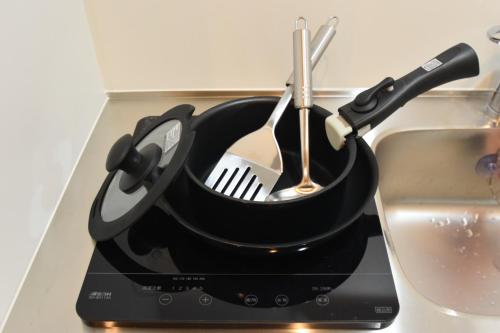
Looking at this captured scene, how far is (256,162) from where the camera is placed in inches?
24.5

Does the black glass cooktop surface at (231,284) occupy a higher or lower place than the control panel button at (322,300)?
higher

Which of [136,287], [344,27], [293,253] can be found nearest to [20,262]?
[136,287]

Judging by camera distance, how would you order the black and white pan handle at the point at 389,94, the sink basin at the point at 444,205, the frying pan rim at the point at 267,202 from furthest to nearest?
the sink basin at the point at 444,205, the black and white pan handle at the point at 389,94, the frying pan rim at the point at 267,202

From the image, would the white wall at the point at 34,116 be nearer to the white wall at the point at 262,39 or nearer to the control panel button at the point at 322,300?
the white wall at the point at 262,39

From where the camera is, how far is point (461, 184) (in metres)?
0.82

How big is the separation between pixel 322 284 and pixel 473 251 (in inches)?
15.5

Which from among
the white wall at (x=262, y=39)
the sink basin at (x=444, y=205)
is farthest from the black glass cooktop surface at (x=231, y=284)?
the white wall at (x=262, y=39)

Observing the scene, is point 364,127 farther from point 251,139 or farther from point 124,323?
point 124,323

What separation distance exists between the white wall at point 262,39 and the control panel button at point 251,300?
1.44 ft

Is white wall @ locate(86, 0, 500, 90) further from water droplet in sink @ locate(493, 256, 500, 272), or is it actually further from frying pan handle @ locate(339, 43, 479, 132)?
water droplet in sink @ locate(493, 256, 500, 272)

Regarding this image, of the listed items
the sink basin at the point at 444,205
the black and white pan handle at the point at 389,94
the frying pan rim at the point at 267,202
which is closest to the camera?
the frying pan rim at the point at 267,202

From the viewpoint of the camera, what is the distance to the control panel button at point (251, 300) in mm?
496

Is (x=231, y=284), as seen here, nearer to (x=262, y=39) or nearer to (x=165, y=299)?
(x=165, y=299)

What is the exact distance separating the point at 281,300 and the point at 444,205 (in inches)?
19.0
